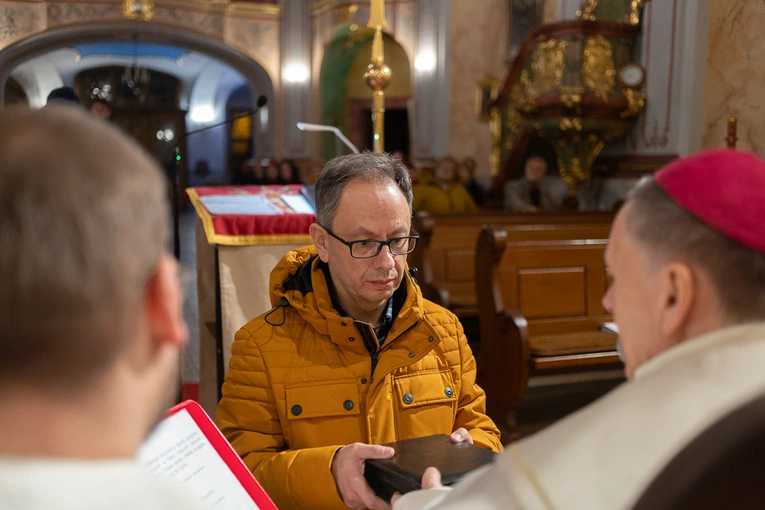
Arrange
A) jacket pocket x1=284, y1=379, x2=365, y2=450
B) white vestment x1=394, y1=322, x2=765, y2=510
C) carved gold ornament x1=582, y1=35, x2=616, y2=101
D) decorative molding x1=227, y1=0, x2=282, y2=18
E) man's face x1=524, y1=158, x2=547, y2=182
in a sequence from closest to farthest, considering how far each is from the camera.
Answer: white vestment x1=394, y1=322, x2=765, y2=510
jacket pocket x1=284, y1=379, x2=365, y2=450
carved gold ornament x1=582, y1=35, x2=616, y2=101
man's face x1=524, y1=158, x2=547, y2=182
decorative molding x1=227, y1=0, x2=282, y2=18

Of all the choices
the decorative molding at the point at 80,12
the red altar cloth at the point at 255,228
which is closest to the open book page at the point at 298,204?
the red altar cloth at the point at 255,228

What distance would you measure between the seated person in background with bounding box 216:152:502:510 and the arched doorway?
1338 cm

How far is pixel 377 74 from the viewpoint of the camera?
3238 mm

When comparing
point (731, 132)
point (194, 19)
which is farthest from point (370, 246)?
point (194, 19)

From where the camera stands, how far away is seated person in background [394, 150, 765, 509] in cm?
76

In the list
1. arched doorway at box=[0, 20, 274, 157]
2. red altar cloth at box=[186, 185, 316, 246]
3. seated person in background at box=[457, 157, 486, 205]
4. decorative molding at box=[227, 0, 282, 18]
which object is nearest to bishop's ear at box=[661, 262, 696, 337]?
red altar cloth at box=[186, 185, 316, 246]

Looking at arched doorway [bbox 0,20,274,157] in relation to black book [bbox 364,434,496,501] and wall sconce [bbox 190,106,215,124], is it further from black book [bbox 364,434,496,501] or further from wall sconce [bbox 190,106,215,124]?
black book [bbox 364,434,496,501]

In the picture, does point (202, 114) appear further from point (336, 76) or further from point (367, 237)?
point (367, 237)

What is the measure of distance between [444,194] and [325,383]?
6.60m

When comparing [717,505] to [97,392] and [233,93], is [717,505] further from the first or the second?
[233,93]

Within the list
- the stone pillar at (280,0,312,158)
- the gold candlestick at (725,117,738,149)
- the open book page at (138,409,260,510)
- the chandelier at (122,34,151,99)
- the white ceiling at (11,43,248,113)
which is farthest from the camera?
the chandelier at (122,34,151,99)

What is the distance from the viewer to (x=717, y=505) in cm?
78

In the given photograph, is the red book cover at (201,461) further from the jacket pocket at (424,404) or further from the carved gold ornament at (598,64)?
the carved gold ornament at (598,64)

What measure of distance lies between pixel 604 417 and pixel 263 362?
3.75 feet
